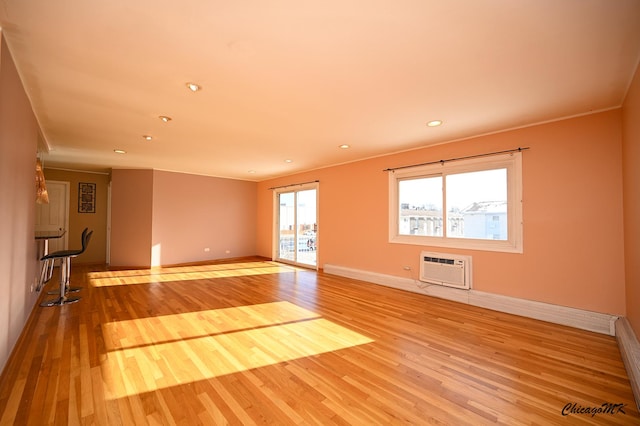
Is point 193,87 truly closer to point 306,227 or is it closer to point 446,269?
point 446,269

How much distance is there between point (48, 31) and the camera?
5.87 ft

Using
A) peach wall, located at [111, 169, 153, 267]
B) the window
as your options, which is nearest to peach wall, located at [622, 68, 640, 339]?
the window

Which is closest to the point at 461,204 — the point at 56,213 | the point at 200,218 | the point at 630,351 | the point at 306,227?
the point at 630,351

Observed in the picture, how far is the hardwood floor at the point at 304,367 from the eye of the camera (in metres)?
1.68

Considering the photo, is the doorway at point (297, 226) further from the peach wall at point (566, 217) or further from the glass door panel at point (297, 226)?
the peach wall at point (566, 217)

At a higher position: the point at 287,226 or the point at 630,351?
the point at 287,226

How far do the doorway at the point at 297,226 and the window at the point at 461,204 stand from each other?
2310 millimetres

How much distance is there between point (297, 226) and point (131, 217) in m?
4.09

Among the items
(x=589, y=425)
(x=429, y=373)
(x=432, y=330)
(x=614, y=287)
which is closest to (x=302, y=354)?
(x=429, y=373)

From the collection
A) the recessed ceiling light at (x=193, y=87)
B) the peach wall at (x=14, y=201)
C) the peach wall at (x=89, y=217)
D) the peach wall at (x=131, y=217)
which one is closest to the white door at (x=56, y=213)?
the peach wall at (x=89, y=217)

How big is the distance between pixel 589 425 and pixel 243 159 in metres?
5.64

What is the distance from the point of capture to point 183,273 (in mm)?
5957

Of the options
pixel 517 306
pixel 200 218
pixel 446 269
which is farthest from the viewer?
pixel 200 218

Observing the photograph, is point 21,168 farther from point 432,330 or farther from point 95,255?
point 95,255
